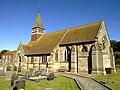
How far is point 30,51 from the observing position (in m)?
39.5

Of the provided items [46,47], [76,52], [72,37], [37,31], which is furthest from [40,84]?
[37,31]

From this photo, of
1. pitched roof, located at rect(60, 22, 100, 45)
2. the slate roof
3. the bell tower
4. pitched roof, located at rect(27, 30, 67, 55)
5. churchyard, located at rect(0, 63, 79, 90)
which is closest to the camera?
churchyard, located at rect(0, 63, 79, 90)

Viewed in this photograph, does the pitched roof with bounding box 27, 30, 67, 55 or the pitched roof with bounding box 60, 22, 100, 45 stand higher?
the pitched roof with bounding box 60, 22, 100, 45

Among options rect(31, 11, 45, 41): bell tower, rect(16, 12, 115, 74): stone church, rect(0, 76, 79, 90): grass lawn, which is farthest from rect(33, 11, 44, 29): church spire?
rect(0, 76, 79, 90): grass lawn

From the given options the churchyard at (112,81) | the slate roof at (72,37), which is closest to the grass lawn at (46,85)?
the churchyard at (112,81)

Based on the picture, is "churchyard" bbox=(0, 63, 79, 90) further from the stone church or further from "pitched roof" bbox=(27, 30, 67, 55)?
→ "pitched roof" bbox=(27, 30, 67, 55)

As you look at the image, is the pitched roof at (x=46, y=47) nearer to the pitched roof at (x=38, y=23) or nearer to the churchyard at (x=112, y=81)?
the pitched roof at (x=38, y=23)

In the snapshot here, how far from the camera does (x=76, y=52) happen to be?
99.4 feet

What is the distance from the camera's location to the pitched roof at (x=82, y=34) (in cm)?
2905

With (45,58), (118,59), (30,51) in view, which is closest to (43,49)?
(45,58)

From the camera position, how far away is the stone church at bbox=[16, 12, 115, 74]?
88.9ft

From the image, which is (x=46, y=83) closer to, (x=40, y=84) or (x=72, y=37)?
(x=40, y=84)

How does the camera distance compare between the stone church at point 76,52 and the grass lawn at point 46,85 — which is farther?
the stone church at point 76,52

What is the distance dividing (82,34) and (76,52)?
4457mm
